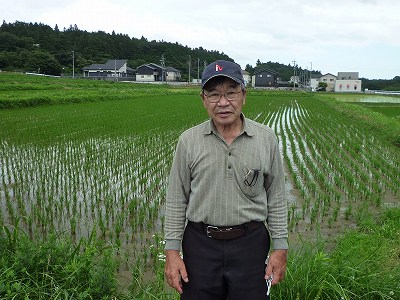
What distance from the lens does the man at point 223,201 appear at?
76.0 inches

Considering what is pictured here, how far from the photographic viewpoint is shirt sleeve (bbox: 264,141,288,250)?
2.04 metres

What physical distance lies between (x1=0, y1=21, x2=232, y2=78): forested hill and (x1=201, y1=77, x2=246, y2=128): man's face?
52.8 metres

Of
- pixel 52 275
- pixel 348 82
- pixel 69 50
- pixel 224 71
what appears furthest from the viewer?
pixel 348 82

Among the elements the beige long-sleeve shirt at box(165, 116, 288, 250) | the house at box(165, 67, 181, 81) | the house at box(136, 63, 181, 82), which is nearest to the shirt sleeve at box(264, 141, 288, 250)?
the beige long-sleeve shirt at box(165, 116, 288, 250)

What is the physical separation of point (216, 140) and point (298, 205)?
15.0 feet

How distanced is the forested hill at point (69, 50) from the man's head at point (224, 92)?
52.8 metres

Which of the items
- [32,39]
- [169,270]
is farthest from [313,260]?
[32,39]

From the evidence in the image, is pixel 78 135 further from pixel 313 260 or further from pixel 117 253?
pixel 313 260

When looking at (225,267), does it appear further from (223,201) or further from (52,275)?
(52,275)

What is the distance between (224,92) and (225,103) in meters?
0.06

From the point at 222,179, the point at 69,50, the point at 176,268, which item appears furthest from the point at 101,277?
the point at 69,50

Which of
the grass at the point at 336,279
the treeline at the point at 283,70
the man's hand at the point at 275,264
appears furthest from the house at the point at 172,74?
the man's hand at the point at 275,264

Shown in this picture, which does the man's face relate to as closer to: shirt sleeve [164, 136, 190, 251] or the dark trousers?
shirt sleeve [164, 136, 190, 251]

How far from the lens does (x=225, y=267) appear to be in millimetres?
1953
